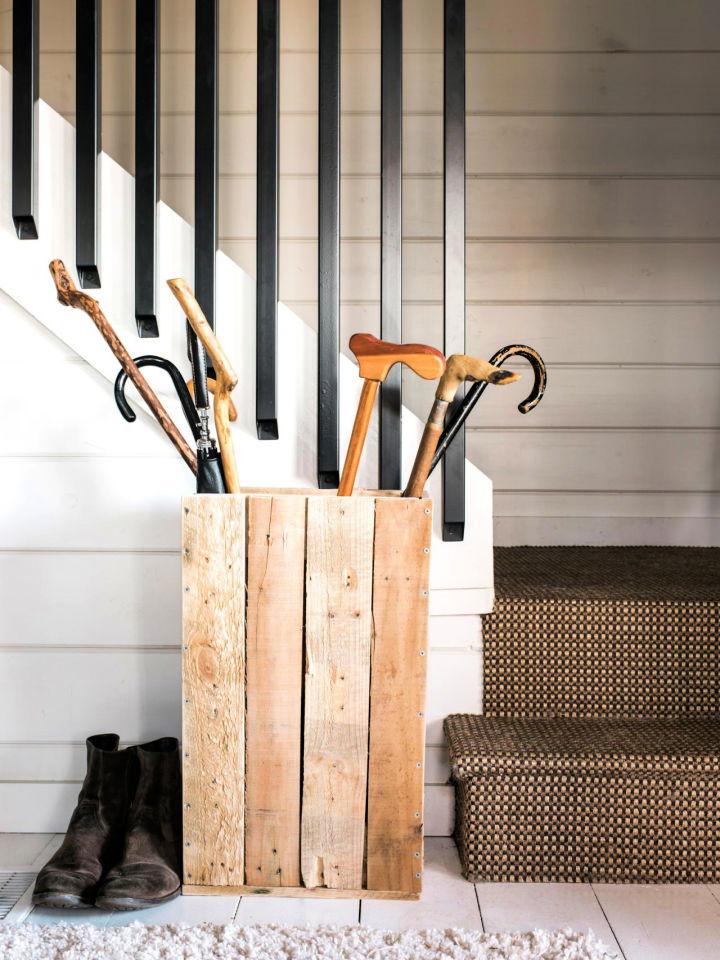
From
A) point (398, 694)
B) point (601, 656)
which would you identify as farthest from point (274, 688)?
point (601, 656)

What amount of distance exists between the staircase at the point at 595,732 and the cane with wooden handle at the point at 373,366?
1.44 feet

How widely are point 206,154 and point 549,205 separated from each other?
3.79ft

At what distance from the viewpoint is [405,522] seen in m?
1.27

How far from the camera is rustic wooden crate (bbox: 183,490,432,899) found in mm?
1271

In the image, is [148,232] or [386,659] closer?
[386,659]

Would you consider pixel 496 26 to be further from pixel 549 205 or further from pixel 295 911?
pixel 295 911

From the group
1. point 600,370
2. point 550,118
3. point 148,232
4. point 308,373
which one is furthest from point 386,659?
point 550,118

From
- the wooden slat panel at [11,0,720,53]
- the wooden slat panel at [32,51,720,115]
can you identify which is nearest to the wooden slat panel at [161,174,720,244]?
the wooden slat panel at [32,51,720,115]

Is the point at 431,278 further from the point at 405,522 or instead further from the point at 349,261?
the point at 405,522

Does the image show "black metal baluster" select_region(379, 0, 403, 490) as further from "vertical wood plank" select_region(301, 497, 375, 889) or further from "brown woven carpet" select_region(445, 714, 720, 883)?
"brown woven carpet" select_region(445, 714, 720, 883)

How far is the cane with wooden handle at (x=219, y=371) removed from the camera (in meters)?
1.21

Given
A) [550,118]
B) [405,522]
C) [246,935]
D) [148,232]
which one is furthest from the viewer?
[550,118]

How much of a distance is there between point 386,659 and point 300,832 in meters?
0.32

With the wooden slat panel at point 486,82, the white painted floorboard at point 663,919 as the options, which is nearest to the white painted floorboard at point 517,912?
the white painted floorboard at point 663,919
